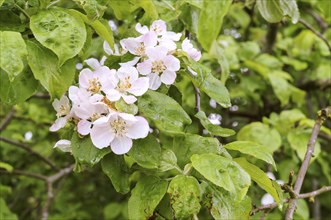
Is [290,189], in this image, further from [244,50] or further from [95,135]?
[244,50]

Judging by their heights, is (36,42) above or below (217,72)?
above

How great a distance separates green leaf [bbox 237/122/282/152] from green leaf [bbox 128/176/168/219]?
3.34ft

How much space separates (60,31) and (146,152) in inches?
11.9

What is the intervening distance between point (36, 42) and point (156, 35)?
0.95 feet

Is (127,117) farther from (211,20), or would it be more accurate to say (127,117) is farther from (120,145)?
(211,20)

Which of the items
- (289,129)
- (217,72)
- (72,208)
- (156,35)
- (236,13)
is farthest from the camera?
(72,208)

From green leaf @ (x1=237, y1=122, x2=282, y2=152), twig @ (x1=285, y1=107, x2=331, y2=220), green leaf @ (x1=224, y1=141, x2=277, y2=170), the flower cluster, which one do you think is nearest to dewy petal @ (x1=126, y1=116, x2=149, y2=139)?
the flower cluster

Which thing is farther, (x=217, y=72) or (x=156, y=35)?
(x=217, y=72)

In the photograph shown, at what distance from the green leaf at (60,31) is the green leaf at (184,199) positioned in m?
0.34

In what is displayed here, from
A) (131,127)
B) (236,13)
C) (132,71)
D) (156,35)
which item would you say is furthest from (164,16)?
(236,13)

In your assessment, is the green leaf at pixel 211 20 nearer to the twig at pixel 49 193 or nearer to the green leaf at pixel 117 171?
the green leaf at pixel 117 171

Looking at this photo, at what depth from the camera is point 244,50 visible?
267 cm

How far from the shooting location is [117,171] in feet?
3.95

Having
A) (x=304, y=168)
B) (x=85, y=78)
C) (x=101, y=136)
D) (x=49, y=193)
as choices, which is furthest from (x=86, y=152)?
(x=49, y=193)
